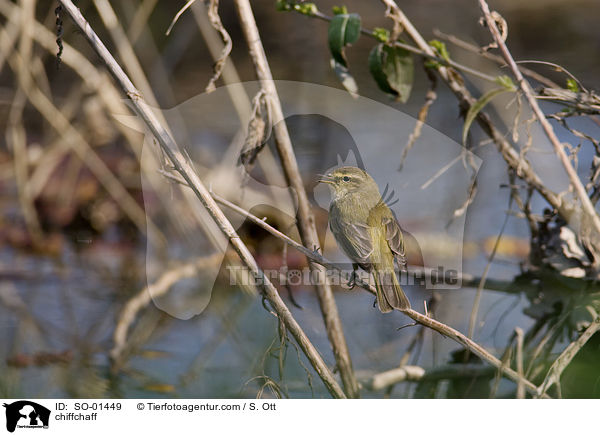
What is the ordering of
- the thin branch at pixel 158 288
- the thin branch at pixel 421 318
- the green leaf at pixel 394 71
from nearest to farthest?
1. the thin branch at pixel 421 318
2. the green leaf at pixel 394 71
3. the thin branch at pixel 158 288

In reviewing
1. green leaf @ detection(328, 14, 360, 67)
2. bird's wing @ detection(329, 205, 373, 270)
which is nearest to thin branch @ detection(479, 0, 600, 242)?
green leaf @ detection(328, 14, 360, 67)

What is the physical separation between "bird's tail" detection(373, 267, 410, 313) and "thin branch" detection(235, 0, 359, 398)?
0.42 feet

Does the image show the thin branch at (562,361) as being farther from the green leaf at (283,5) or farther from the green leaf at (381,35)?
the green leaf at (283,5)

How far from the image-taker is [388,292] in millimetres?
864

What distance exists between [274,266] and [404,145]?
480 millimetres

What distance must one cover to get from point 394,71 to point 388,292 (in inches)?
14.0

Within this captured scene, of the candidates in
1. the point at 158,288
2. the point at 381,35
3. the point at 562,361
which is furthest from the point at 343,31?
the point at 158,288

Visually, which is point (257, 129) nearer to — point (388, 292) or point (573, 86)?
point (388, 292)

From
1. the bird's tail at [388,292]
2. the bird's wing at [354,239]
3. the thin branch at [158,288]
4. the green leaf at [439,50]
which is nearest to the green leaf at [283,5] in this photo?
the green leaf at [439,50]

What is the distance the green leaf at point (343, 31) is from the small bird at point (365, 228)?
0.61 feet

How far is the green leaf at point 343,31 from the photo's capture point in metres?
0.90

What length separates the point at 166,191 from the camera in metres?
1.37

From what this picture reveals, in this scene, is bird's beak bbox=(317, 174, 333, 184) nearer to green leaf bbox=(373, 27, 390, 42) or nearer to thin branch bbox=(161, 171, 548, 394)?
thin branch bbox=(161, 171, 548, 394)
